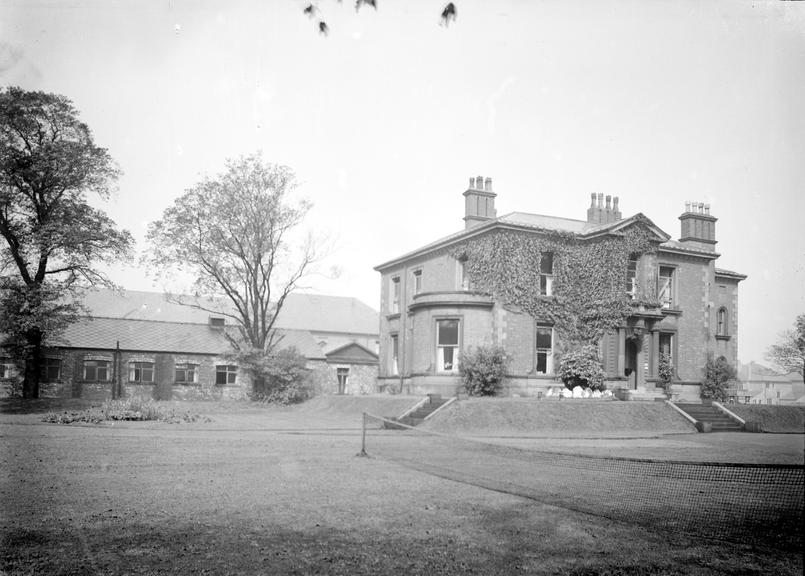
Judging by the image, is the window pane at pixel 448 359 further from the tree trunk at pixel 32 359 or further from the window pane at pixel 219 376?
the window pane at pixel 219 376

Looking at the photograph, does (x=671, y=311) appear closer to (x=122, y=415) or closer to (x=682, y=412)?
(x=682, y=412)

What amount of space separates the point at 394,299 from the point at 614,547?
34.4 m

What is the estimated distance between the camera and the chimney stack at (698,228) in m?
39.2

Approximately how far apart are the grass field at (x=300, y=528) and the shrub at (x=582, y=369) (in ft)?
65.0

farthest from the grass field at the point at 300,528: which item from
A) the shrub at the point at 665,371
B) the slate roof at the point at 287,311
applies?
the slate roof at the point at 287,311

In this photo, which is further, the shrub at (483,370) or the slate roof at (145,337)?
the slate roof at (145,337)

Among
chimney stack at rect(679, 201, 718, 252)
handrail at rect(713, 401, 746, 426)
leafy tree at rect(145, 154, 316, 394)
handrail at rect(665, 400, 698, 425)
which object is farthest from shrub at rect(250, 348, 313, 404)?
chimney stack at rect(679, 201, 718, 252)

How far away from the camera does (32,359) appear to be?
34031mm

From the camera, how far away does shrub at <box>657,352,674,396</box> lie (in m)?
35.1

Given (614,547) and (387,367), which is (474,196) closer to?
(387,367)

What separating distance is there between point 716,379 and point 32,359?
118 ft

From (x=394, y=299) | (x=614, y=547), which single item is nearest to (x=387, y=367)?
(x=394, y=299)

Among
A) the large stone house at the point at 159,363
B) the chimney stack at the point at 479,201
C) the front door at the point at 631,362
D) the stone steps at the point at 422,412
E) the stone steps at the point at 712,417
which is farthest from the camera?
the large stone house at the point at 159,363

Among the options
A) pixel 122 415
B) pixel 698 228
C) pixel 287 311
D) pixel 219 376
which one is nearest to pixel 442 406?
pixel 122 415
